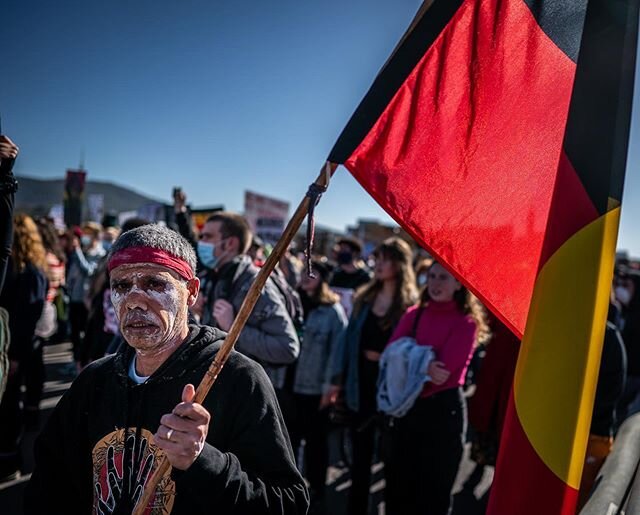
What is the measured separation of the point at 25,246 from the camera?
3.90 meters

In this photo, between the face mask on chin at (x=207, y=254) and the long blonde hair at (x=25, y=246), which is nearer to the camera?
the face mask on chin at (x=207, y=254)

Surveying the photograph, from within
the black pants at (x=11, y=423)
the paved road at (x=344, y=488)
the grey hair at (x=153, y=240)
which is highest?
the grey hair at (x=153, y=240)

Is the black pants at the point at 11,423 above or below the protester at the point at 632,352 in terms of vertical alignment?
below

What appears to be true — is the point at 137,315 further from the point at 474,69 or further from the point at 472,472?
the point at 472,472

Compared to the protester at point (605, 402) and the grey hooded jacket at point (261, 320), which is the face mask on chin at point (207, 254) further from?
the protester at point (605, 402)

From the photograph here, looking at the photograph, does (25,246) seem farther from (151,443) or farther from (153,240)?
(151,443)

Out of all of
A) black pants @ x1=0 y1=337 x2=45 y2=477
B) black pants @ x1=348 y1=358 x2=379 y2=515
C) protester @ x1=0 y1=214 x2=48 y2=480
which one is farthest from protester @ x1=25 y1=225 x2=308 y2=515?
black pants @ x1=0 y1=337 x2=45 y2=477

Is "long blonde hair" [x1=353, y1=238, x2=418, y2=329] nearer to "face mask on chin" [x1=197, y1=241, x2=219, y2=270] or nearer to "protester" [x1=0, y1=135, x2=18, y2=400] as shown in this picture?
"face mask on chin" [x1=197, y1=241, x2=219, y2=270]

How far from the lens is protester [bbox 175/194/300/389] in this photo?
2.89 meters

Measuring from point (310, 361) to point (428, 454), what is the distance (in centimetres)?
129

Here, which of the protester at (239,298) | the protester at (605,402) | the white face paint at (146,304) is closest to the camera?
the white face paint at (146,304)

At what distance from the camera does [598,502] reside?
191 centimetres

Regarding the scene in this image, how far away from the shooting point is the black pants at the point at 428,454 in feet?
9.65

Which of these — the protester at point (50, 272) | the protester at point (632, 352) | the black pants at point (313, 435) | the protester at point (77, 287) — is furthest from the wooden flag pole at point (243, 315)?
the protester at point (77, 287)
